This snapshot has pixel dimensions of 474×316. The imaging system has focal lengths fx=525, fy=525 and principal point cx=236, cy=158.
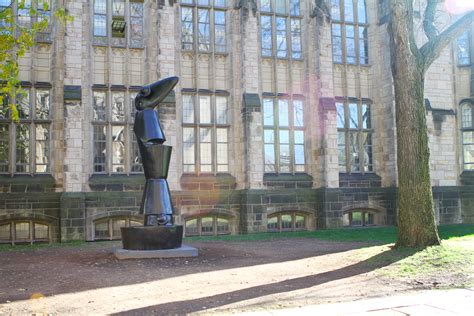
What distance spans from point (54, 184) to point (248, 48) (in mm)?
7709

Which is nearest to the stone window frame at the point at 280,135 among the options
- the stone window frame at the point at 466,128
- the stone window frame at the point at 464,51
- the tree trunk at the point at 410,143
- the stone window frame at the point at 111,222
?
the stone window frame at the point at 111,222

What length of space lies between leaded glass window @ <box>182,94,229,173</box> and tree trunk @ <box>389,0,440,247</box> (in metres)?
7.82

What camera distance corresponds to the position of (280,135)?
18609 mm

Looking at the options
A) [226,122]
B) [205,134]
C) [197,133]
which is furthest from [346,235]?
[197,133]

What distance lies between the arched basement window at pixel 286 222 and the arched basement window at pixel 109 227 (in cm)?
474

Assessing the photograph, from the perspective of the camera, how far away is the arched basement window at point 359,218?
62.9ft

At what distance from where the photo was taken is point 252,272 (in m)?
9.19

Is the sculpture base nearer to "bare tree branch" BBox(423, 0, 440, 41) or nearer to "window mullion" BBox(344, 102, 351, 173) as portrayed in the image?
"bare tree branch" BBox(423, 0, 440, 41)

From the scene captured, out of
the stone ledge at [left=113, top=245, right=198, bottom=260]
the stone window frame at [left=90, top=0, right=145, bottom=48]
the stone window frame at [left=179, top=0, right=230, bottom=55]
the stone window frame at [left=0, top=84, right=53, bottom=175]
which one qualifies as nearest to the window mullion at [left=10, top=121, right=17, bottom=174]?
the stone window frame at [left=0, top=84, right=53, bottom=175]

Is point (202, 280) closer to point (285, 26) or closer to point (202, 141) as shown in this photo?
point (202, 141)

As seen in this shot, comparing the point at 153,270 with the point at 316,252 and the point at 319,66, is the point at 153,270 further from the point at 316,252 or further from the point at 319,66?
the point at 319,66

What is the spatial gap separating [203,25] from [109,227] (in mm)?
7474

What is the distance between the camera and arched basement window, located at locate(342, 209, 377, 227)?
62.9ft

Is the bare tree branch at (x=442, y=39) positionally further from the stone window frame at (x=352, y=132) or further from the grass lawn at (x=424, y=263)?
the stone window frame at (x=352, y=132)
